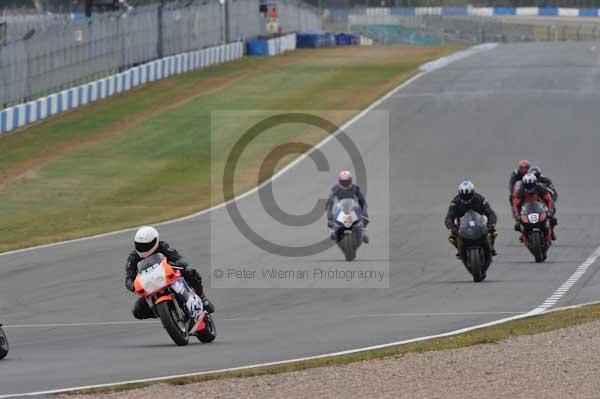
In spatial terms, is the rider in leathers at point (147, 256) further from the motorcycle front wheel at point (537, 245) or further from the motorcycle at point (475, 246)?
the motorcycle front wheel at point (537, 245)

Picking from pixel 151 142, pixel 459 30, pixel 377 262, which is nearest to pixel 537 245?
pixel 377 262

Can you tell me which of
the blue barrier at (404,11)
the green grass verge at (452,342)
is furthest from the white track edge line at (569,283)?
the blue barrier at (404,11)

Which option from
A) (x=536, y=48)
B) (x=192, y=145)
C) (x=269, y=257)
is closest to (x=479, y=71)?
(x=536, y=48)

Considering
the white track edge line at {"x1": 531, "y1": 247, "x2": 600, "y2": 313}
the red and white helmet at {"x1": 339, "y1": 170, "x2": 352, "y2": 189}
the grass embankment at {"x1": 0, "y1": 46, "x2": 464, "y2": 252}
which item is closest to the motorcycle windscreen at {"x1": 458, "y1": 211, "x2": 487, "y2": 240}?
the white track edge line at {"x1": 531, "y1": 247, "x2": 600, "y2": 313}

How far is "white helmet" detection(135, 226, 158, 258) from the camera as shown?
43.3ft

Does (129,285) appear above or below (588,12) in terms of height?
below

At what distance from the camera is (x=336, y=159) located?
120 feet

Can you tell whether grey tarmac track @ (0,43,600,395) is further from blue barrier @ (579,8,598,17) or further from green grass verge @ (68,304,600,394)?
blue barrier @ (579,8,598,17)

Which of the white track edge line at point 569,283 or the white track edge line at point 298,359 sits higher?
the white track edge line at point 298,359

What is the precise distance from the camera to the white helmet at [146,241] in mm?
13211

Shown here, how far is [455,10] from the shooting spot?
A: 9650 centimetres

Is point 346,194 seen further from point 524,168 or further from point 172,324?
point 172,324

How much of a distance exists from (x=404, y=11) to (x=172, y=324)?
79303mm

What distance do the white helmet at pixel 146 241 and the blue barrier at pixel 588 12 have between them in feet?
292
